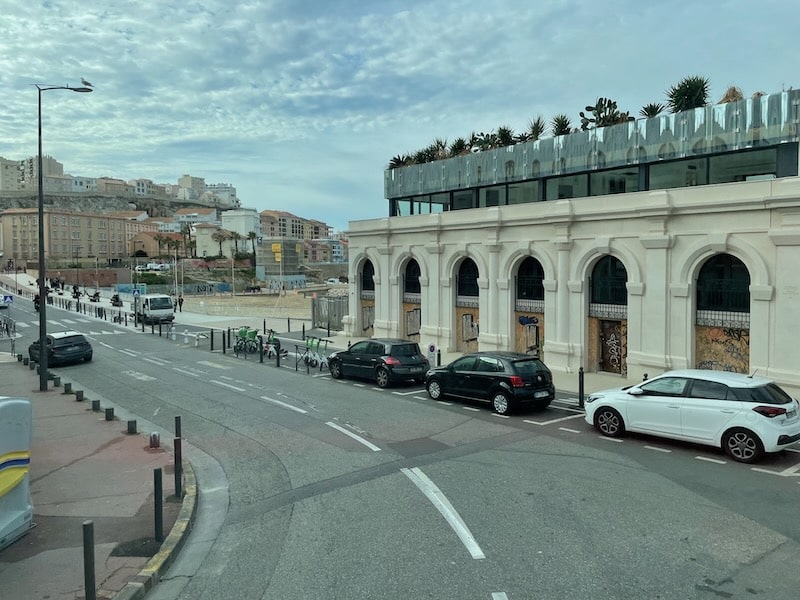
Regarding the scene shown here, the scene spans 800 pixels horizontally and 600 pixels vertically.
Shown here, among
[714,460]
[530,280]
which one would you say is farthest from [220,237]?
[714,460]

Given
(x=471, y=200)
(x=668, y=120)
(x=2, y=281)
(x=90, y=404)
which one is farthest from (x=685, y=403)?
(x=2, y=281)

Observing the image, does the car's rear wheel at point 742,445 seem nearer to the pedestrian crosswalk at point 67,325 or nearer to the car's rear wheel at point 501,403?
the car's rear wheel at point 501,403

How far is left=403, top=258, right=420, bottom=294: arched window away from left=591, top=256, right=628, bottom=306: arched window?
32.1 ft

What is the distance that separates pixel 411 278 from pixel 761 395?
19.6 metres

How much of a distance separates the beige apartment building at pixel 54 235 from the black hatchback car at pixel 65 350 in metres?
116

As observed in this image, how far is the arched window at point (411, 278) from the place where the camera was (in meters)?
28.4

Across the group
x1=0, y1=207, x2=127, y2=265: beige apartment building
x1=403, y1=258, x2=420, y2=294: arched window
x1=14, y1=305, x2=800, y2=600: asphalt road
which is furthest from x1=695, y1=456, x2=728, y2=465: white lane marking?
x1=0, y1=207, x2=127, y2=265: beige apartment building

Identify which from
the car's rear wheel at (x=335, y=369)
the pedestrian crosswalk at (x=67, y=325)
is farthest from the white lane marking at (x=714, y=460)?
the pedestrian crosswalk at (x=67, y=325)

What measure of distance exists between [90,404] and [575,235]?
15.6 meters

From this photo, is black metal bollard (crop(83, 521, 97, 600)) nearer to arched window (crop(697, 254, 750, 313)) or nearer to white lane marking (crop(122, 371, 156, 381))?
white lane marking (crop(122, 371, 156, 381))

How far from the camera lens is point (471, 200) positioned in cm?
2692

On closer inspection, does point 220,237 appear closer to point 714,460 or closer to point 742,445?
point 714,460

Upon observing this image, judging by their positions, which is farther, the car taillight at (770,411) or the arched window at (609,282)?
the arched window at (609,282)

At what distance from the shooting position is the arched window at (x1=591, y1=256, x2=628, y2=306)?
19.6m
